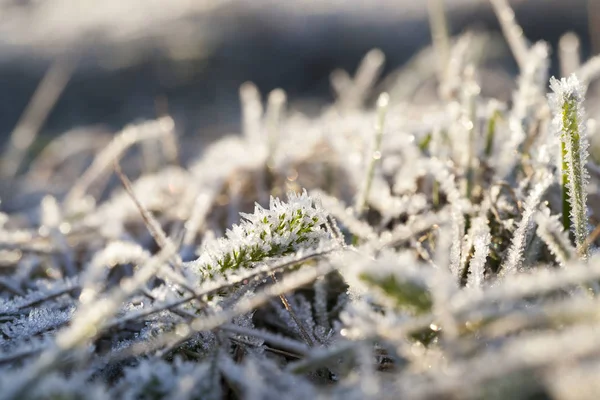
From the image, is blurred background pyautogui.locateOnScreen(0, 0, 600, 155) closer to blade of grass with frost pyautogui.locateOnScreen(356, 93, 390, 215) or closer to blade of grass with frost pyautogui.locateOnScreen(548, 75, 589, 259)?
blade of grass with frost pyautogui.locateOnScreen(356, 93, 390, 215)

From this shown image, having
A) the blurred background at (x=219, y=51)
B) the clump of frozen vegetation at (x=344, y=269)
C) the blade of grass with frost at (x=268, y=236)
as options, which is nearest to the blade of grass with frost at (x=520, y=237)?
the clump of frozen vegetation at (x=344, y=269)

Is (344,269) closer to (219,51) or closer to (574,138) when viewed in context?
(574,138)

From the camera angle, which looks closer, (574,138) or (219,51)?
(574,138)

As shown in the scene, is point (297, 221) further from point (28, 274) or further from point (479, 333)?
point (28, 274)

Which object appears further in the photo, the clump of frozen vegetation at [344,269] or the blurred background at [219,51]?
the blurred background at [219,51]

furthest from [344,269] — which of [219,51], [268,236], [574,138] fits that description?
[219,51]

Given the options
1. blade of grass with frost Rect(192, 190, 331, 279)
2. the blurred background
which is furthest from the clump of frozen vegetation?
the blurred background

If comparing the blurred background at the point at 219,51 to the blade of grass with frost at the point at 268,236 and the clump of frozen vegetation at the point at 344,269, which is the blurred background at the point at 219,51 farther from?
the blade of grass with frost at the point at 268,236

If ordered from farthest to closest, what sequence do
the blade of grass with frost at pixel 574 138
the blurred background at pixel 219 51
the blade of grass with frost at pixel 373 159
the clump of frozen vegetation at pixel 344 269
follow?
the blurred background at pixel 219 51, the blade of grass with frost at pixel 373 159, the blade of grass with frost at pixel 574 138, the clump of frozen vegetation at pixel 344 269
